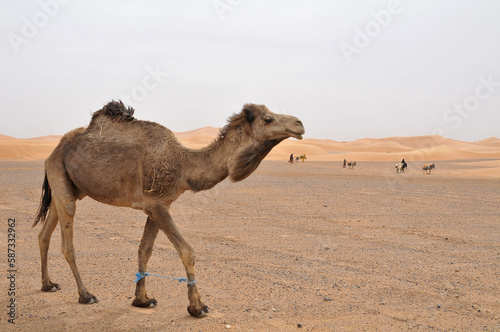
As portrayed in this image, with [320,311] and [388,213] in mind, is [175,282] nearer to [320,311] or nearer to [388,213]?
[320,311]

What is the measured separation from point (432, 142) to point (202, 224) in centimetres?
15111

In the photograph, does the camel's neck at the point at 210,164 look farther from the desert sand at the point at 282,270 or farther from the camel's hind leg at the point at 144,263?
the desert sand at the point at 282,270

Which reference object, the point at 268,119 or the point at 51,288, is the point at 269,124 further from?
the point at 51,288

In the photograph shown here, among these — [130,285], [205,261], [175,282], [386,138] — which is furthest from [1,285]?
[386,138]

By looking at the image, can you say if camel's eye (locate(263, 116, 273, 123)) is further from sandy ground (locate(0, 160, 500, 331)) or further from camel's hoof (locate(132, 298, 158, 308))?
camel's hoof (locate(132, 298, 158, 308))

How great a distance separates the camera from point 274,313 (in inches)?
233

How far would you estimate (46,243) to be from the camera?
21.3 feet

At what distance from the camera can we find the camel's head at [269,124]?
5.09 meters

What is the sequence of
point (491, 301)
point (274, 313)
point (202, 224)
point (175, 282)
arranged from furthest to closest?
point (202, 224) < point (175, 282) < point (491, 301) < point (274, 313)

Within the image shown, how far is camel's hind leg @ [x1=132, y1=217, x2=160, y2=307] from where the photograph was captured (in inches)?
238

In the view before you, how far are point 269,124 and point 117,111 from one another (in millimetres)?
2346

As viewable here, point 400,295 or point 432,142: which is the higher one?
point 432,142

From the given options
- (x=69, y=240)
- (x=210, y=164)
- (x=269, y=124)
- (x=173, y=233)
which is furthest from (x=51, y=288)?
(x=269, y=124)

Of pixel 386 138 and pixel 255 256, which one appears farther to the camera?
pixel 386 138
